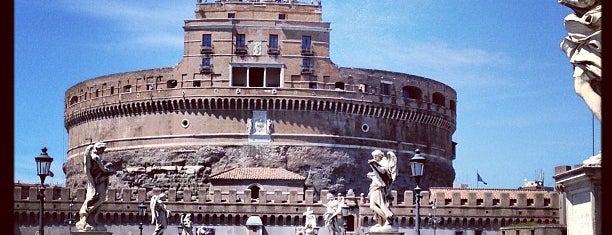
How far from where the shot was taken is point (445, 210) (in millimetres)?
61844

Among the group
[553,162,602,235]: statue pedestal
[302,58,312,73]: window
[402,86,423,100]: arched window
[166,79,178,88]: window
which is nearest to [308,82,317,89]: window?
[302,58,312,73]: window

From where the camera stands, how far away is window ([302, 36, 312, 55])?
69.2 meters

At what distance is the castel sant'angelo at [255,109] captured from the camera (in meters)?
68.1

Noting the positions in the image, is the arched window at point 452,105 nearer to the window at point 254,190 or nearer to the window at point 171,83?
the window at point 254,190

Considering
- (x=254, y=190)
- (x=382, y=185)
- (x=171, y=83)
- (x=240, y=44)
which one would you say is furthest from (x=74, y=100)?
(x=382, y=185)

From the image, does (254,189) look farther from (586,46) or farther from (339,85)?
(586,46)

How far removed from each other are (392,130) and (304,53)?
8.04 metres

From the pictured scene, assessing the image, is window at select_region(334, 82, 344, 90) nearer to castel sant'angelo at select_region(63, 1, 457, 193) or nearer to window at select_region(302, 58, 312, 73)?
castel sant'angelo at select_region(63, 1, 457, 193)

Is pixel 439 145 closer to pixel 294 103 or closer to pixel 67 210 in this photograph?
pixel 294 103

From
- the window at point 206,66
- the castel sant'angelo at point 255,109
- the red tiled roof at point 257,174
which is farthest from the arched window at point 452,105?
the window at point 206,66

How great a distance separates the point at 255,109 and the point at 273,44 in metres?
4.63

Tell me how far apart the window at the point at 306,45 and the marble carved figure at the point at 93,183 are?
56047mm

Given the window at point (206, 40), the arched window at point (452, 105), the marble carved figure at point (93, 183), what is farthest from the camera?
the arched window at point (452, 105)
